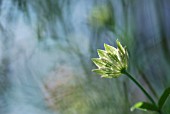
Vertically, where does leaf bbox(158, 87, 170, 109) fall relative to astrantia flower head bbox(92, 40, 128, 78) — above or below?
below

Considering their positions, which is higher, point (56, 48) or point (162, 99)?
point (56, 48)

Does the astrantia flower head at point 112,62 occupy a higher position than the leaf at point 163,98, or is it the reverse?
the astrantia flower head at point 112,62

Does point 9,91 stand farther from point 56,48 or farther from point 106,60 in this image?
point 106,60

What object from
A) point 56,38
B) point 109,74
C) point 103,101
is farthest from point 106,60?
point 56,38

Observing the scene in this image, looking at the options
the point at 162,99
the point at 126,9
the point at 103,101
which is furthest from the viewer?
the point at 126,9

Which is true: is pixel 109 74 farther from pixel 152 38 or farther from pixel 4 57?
pixel 4 57

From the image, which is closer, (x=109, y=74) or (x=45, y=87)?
(x=109, y=74)

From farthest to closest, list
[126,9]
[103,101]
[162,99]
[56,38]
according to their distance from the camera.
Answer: [56,38] < [126,9] < [103,101] < [162,99]

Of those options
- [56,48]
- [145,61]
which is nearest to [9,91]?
[56,48]

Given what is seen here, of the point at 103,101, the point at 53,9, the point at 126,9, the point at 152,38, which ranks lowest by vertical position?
the point at 103,101
